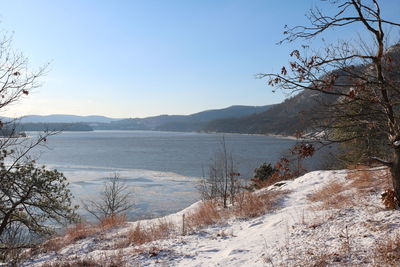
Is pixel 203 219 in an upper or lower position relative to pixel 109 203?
upper

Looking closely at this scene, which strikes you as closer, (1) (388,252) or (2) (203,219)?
(1) (388,252)

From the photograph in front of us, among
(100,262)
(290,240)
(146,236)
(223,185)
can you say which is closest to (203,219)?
(146,236)

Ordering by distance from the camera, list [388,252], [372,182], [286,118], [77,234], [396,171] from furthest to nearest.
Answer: [286,118] → [77,234] → [372,182] → [396,171] → [388,252]

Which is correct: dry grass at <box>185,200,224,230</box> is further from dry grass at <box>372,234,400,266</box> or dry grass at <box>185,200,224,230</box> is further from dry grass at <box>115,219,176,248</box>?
dry grass at <box>372,234,400,266</box>

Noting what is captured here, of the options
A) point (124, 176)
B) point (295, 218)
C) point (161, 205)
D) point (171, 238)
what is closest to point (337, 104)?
point (295, 218)

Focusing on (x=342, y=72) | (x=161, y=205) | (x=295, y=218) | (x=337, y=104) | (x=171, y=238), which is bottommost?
(x=161, y=205)

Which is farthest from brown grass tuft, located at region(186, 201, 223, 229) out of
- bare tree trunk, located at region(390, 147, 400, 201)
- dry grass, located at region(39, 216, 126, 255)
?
bare tree trunk, located at region(390, 147, 400, 201)

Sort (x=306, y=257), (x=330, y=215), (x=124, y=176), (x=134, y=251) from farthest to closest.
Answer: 1. (x=124, y=176)
2. (x=134, y=251)
3. (x=330, y=215)
4. (x=306, y=257)

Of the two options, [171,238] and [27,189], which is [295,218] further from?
[27,189]

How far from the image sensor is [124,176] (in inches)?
1478

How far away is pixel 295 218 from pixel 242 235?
1.32m

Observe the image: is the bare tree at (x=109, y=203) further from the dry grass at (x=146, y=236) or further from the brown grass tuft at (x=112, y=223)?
the dry grass at (x=146, y=236)

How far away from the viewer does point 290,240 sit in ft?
19.0

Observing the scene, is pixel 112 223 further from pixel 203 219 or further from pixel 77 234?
pixel 203 219
